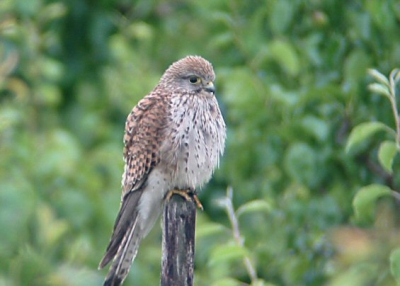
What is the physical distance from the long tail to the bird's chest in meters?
0.26

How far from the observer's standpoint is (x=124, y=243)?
4.48 meters

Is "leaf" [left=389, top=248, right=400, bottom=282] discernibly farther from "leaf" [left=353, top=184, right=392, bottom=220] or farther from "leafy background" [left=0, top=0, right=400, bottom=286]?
"leaf" [left=353, top=184, right=392, bottom=220]

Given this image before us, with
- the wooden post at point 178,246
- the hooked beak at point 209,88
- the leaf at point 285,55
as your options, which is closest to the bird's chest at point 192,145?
the hooked beak at point 209,88

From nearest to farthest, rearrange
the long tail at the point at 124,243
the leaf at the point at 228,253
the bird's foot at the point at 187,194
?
1. the leaf at the point at 228,253
2. the long tail at the point at 124,243
3. the bird's foot at the point at 187,194

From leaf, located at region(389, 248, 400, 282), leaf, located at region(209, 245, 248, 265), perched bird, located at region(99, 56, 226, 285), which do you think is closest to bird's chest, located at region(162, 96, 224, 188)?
perched bird, located at region(99, 56, 226, 285)

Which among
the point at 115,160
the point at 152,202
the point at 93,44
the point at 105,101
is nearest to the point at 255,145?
the point at 152,202

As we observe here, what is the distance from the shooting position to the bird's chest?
4.82m

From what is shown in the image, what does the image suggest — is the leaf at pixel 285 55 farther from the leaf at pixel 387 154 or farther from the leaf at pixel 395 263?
the leaf at pixel 395 263

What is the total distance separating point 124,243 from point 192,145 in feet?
2.13

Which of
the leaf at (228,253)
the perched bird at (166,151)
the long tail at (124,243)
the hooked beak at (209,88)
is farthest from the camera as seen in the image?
the hooked beak at (209,88)

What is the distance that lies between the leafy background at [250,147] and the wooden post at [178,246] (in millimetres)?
377

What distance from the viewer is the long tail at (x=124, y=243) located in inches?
171

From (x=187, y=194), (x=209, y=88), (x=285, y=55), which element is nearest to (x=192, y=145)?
(x=187, y=194)

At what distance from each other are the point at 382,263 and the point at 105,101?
6.97m
